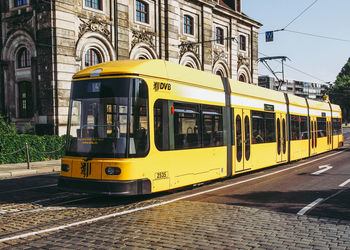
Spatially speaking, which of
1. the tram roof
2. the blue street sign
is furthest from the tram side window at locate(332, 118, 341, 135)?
the tram roof

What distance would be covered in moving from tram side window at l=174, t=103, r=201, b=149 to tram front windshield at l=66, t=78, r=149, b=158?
48.1 inches

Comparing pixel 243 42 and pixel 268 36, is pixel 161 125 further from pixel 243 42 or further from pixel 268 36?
pixel 243 42

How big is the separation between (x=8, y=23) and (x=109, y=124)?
60.7ft

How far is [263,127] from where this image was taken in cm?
1465

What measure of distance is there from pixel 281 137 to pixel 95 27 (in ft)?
43.4

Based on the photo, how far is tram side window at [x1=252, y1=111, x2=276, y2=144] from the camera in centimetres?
1397

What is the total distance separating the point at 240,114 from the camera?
12898mm

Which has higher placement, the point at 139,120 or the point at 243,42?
the point at 243,42

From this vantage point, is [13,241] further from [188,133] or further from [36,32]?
[36,32]

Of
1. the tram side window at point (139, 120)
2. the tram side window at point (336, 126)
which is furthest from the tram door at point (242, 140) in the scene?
the tram side window at point (336, 126)

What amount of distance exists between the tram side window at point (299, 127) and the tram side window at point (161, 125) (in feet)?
34.7

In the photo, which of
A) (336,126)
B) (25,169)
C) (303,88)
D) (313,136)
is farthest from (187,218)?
(303,88)

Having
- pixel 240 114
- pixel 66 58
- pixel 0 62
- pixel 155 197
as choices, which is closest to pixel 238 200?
pixel 155 197

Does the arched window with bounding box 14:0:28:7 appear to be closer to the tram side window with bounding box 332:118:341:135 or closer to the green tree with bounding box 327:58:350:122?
the tram side window with bounding box 332:118:341:135
